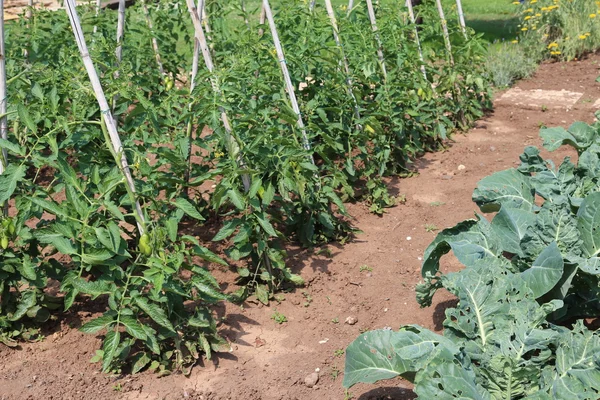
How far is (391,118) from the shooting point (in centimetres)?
609

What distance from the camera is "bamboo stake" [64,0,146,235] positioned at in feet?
12.1

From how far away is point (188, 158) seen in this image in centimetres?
484

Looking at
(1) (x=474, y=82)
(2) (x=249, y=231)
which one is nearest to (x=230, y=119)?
(2) (x=249, y=231)

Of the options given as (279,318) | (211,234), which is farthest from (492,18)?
(279,318)

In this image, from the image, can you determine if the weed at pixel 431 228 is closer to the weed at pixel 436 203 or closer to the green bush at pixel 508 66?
the weed at pixel 436 203

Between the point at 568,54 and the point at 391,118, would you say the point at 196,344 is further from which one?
the point at 568,54

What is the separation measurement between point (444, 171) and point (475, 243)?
250 cm

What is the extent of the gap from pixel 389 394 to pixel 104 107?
2003 mm

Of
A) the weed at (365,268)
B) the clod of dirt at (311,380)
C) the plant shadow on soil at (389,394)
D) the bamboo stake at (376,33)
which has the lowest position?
the plant shadow on soil at (389,394)

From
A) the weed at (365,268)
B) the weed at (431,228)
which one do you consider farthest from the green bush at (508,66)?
the weed at (365,268)

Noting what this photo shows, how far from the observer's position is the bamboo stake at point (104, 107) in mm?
3699

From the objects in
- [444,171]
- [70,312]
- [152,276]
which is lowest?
[444,171]

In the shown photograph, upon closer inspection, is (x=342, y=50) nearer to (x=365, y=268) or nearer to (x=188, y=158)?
(x=188, y=158)

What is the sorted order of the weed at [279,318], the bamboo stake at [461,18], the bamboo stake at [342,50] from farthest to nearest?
1. the bamboo stake at [461,18]
2. the bamboo stake at [342,50]
3. the weed at [279,318]
